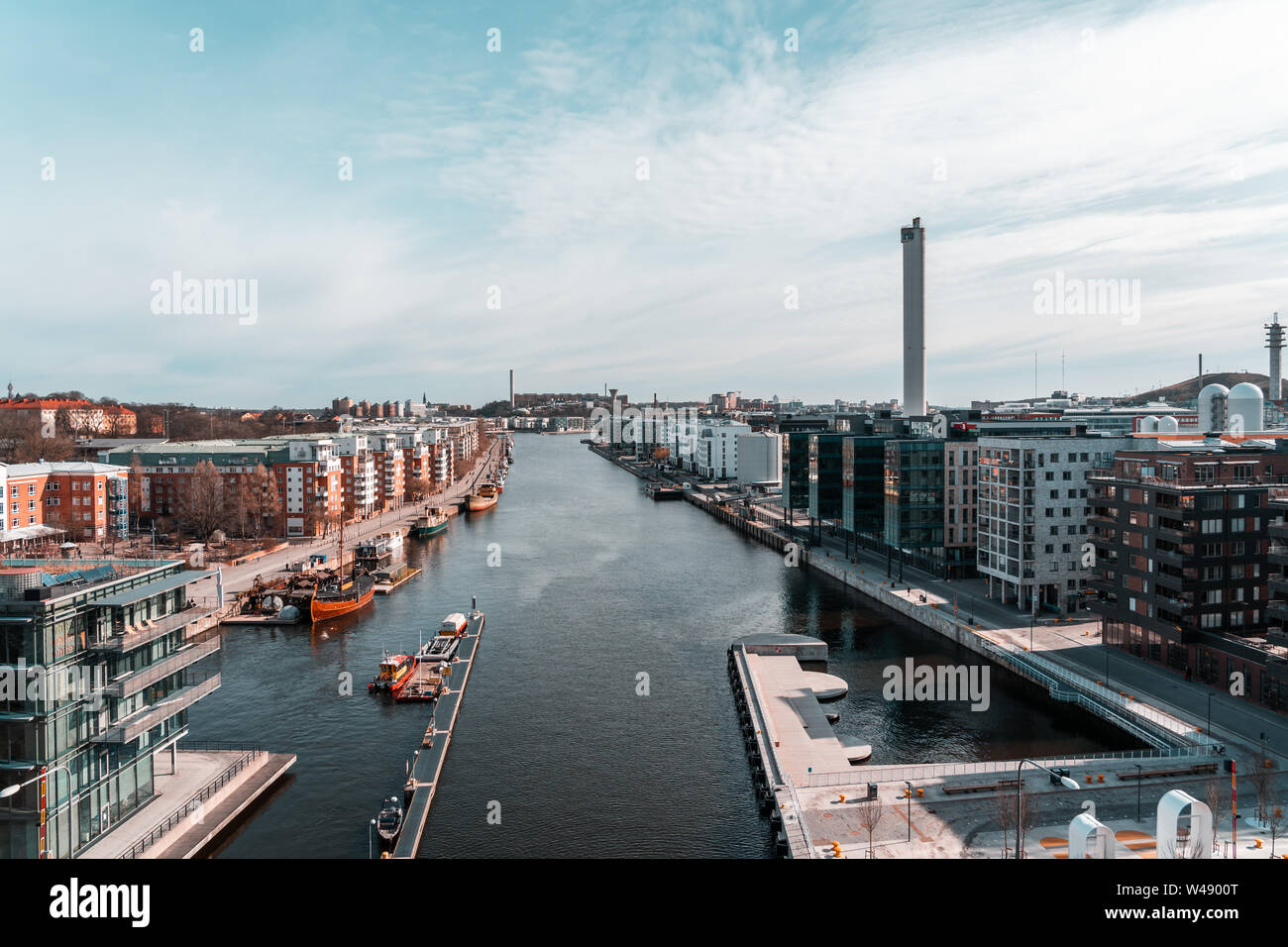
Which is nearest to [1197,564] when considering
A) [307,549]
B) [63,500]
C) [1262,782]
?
[1262,782]

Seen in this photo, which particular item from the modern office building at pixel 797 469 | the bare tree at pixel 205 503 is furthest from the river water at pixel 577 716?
the bare tree at pixel 205 503

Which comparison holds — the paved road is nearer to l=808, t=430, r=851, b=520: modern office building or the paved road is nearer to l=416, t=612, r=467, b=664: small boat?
l=416, t=612, r=467, b=664: small boat

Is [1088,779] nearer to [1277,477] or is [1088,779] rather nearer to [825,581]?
[1277,477]

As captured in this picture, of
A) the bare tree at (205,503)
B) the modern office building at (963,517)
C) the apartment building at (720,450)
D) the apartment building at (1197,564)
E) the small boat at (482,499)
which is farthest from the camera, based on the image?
the apartment building at (720,450)

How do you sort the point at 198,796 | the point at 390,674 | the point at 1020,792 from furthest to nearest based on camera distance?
the point at 390,674 < the point at 198,796 < the point at 1020,792

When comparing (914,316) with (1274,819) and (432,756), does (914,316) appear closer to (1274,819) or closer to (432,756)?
(1274,819)

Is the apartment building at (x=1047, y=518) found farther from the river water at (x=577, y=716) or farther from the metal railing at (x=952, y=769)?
the metal railing at (x=952, y=769)
